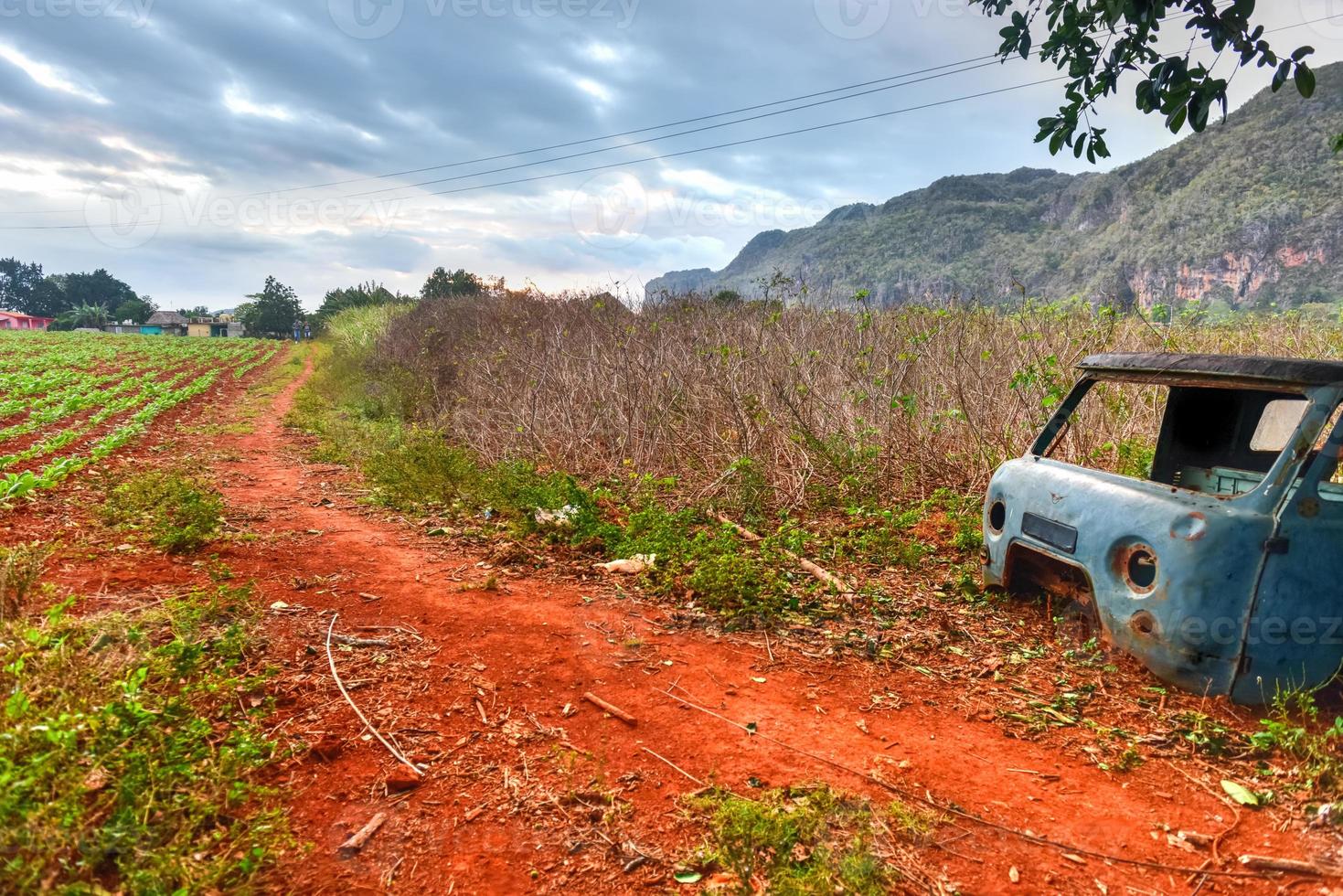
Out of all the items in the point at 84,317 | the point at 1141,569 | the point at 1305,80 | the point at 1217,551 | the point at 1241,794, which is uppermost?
the point at 1305,80

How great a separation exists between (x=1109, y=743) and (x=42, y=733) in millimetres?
4215

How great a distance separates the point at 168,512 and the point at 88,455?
471cm

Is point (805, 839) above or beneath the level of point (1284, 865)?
beneath

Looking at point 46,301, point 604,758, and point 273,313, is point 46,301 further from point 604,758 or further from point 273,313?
point 604,758

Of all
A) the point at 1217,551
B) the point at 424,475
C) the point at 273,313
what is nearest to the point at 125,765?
the point at 1217,551

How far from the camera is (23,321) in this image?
293 feet

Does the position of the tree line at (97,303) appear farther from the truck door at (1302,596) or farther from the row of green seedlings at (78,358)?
the truck door at (1302,596)

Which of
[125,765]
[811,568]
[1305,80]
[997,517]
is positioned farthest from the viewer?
[811,568]

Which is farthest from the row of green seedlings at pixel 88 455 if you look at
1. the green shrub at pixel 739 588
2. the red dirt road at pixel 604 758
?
the green shrub at pixel 739 588

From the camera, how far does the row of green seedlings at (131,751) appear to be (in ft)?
6.53

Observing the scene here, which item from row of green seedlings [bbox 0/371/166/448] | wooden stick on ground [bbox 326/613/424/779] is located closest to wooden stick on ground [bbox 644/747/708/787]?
wooden stick on ground [bbox 326/613/424/779]

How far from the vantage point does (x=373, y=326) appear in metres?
24.2

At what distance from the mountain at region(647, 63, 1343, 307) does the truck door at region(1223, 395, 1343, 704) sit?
2601 centimetres

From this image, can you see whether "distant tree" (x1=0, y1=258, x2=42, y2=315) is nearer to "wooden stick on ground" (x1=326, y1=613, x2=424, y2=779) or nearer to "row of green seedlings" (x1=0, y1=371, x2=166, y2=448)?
"row of green seedlings" (x1=0, y1=371, x2=166, y2=448)
